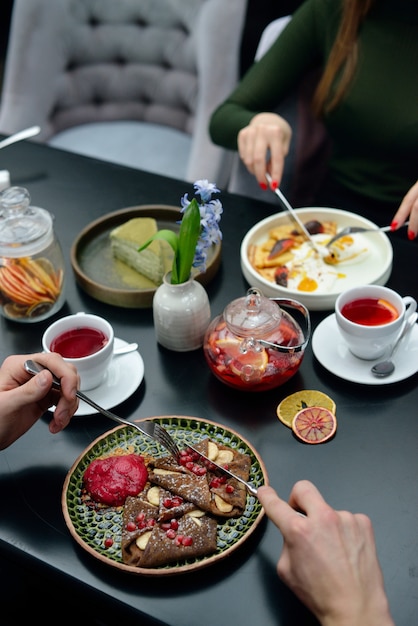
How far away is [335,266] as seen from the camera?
155 centimetres

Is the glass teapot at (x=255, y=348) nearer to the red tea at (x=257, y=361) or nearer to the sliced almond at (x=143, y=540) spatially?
the red tea at (x=257, y=361)

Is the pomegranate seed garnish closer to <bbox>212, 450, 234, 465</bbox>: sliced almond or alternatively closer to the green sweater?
<bbox>212, 450, 234, 465</bbox>: sliced almond

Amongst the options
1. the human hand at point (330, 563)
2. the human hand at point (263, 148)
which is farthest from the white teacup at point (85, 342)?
the human hand at point (263, 148)

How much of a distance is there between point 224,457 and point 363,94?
1267mm

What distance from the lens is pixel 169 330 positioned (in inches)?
52.4

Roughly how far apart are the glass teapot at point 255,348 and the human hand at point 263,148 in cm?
57

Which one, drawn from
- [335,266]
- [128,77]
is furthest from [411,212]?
[128,77]

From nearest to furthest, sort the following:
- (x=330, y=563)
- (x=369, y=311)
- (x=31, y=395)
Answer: (x=330, y=563) → (x=31, y=395) → (x=369, y=311)

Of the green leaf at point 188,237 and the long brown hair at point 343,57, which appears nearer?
the green leaf at point 188,237

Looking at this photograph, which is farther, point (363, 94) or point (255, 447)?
point (363, 94)

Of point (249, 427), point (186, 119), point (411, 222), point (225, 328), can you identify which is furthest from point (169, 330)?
point (186, 119)

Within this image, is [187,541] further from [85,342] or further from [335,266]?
[335,266]

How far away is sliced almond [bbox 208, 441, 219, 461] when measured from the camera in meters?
1.09

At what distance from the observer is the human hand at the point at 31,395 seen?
108 cm
